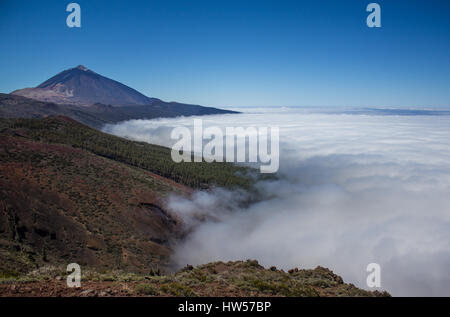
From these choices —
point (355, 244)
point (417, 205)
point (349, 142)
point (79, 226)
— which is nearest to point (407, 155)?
point (349, 142)

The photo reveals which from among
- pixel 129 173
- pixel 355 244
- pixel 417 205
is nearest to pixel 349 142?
pixel 417 205

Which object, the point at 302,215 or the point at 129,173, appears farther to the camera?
the point at 302,215

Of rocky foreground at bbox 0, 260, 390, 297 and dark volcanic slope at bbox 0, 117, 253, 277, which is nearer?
rocky foreground at bbox 0, 260, 390, 297

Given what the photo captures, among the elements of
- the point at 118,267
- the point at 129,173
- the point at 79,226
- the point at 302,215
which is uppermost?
the point at 129,173

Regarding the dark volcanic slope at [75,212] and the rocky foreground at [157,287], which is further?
the dark volcanic slope at [75,212]

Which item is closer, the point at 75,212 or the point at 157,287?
the point at 157,287

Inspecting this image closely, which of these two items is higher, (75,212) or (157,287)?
(157,287)

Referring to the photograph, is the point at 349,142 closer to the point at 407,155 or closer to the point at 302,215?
the point at 407,155
